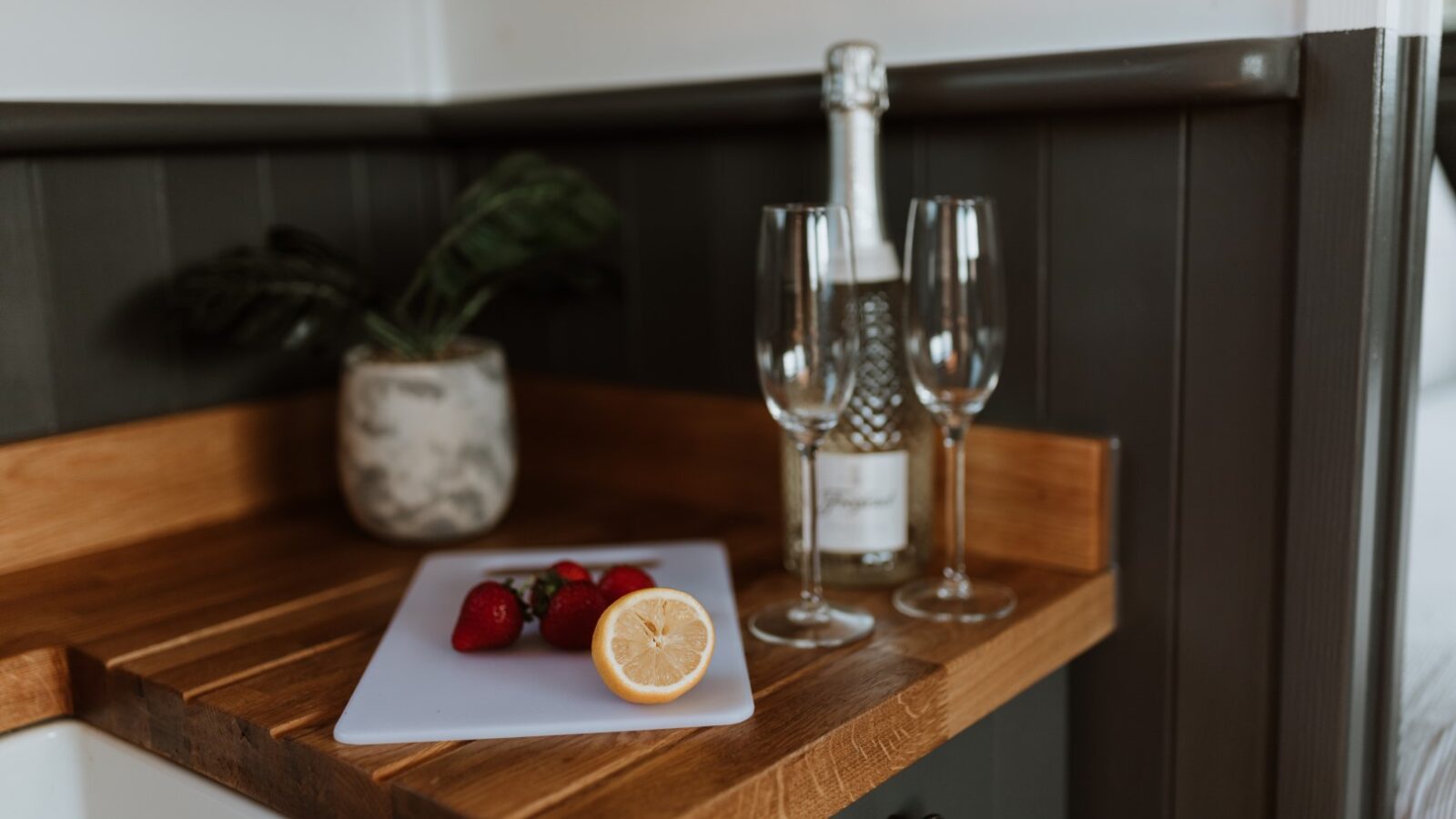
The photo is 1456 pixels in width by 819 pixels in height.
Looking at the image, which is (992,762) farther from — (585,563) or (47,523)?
(47,523)

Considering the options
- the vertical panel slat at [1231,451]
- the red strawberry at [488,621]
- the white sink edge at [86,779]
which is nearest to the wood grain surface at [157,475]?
the white sink edge at [86,779]

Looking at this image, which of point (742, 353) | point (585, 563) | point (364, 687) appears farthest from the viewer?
point (742, 353)

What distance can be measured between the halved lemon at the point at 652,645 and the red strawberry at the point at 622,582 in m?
0.07

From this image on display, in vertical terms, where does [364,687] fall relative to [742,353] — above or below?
below

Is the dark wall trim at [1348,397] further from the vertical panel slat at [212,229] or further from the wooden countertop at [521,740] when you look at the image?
the vertical panel slat at [212,229]

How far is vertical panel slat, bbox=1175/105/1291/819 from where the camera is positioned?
0.96 metres

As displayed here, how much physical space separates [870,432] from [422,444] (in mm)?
396

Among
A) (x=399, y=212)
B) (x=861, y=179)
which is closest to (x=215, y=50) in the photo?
(x=399, y=212)

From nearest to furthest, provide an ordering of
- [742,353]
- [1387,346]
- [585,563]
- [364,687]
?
[364,687], [1387,346], [585,563], [742,353]

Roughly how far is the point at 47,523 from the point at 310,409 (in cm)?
28

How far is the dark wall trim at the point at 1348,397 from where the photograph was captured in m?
0.90

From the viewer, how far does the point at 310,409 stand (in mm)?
1349

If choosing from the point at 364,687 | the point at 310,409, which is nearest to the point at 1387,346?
the point at 364,687

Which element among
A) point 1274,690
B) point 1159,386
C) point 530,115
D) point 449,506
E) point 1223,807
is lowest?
point 1223,807
